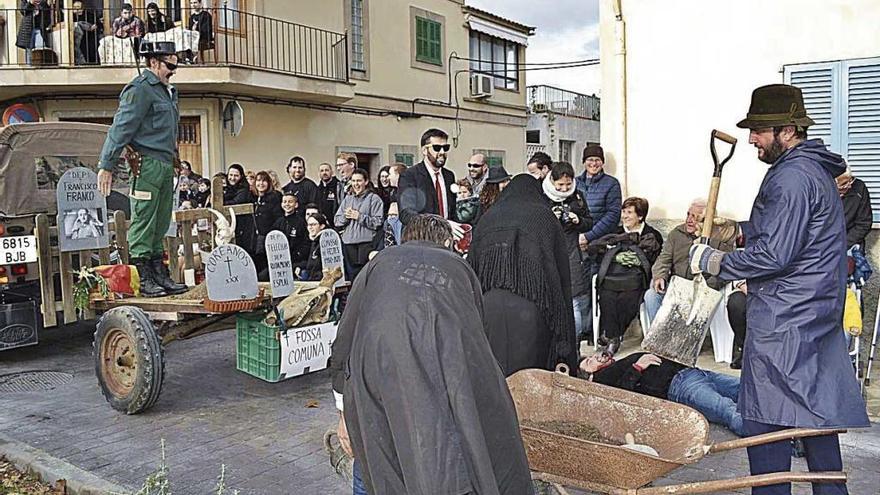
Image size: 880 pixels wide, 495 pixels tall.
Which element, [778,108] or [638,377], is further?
[638,377]

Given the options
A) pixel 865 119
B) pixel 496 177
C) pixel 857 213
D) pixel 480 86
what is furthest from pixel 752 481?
pixel 480 86

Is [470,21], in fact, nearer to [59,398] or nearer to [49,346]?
[49,346]

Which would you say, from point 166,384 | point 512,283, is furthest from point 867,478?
point 166,384

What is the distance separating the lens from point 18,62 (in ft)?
56.4

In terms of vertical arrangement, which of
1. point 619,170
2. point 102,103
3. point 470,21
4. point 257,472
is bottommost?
point 257,472

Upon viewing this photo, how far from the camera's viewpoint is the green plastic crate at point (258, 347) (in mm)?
6297

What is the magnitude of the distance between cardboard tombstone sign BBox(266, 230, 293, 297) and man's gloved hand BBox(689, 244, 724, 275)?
3.27m

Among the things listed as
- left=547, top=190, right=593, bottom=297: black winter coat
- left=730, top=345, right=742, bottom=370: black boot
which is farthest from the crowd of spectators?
left=730, top=345, right=742, bottom=370: black boot

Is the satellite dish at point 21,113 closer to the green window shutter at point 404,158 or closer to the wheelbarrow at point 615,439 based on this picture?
the green window shutter at point 404,158

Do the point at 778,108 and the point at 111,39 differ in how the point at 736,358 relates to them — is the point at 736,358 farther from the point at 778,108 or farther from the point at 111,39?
the point at 111,39

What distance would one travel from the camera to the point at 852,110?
7.88m

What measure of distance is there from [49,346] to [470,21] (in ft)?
62.9

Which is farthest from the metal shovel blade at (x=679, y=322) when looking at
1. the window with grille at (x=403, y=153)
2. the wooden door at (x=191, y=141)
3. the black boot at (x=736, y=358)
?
the window with grille at (x=403, y=153)

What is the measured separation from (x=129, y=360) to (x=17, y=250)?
1.98 metres
